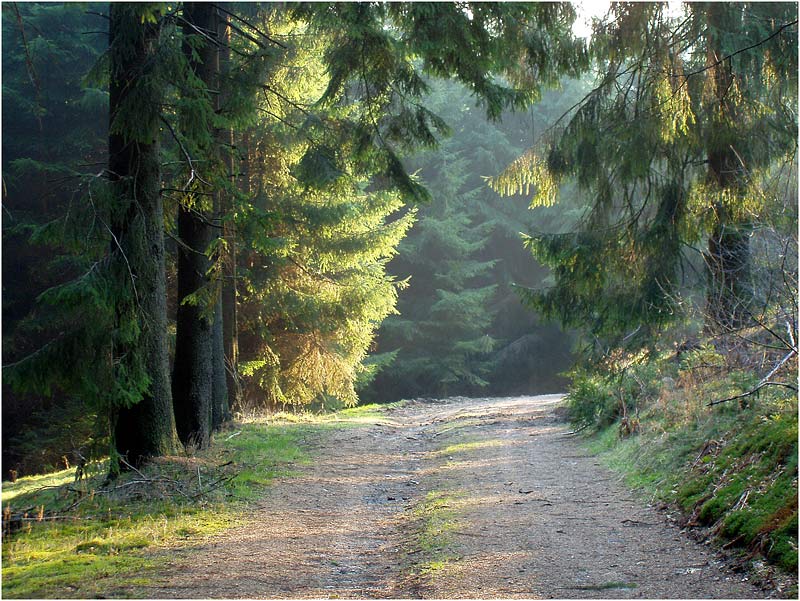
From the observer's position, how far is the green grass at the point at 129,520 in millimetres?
5395

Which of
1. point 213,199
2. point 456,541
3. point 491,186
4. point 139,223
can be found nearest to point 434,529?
point 456,541

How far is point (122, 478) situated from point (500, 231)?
3344cm

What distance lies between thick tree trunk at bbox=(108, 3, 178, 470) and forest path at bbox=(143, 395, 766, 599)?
176cm

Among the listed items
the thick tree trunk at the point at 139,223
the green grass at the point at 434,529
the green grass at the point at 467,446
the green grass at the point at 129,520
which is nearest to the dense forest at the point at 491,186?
the thick tree trunk at the point at 139,223

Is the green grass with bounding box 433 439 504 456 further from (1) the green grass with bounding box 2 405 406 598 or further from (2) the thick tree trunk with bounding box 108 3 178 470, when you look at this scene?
(2) the thick tree trunk with bounding box 108 3 178 470

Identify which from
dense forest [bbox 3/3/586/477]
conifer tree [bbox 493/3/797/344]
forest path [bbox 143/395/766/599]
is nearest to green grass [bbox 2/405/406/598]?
forest path [bbox 143/395/766/599]

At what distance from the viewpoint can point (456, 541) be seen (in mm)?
6477

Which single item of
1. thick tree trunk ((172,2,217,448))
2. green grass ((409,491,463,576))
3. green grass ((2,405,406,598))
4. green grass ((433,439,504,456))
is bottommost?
green grass ((433,439,504,456))

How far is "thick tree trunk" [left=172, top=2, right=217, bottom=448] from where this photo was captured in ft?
34.0

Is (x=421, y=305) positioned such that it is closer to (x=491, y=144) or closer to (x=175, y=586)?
(x=491, y=144)

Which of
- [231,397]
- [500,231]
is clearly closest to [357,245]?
[231,397]

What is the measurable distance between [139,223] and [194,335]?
8.96 feet

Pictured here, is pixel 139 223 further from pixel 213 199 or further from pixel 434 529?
pixel 434 529

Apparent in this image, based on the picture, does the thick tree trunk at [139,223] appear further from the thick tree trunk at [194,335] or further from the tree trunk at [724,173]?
the tree trunk at [724,173]
